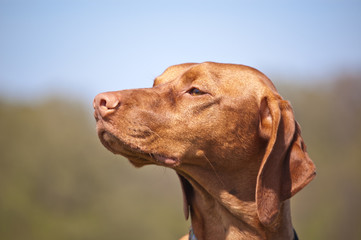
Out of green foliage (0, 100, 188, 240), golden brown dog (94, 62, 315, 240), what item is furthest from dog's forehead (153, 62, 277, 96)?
green foliage (0, 100, 188, 240)

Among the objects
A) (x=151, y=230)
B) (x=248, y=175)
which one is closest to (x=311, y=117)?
(x=151, y=230)

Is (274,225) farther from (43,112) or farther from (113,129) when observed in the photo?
(43,112)

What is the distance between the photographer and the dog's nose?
3.47 metres

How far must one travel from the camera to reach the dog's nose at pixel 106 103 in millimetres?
3475

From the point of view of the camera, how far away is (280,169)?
374cm

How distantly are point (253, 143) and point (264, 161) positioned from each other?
0.30m

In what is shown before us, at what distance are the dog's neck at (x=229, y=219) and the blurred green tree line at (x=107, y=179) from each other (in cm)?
3345

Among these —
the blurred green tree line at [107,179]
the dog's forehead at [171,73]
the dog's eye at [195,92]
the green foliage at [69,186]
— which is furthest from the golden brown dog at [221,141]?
the green foliage at [69,186]

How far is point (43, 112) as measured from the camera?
45.0m

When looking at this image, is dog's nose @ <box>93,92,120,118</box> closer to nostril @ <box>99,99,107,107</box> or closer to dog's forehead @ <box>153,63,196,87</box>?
nostril @ <box>99,99,107,107</box>

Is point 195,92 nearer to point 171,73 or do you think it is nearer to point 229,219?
point 171,73

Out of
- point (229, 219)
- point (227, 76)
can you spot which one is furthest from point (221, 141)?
point (229, 219)

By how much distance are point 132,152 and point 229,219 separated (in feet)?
3.82

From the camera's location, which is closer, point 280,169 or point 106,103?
point 106,103
